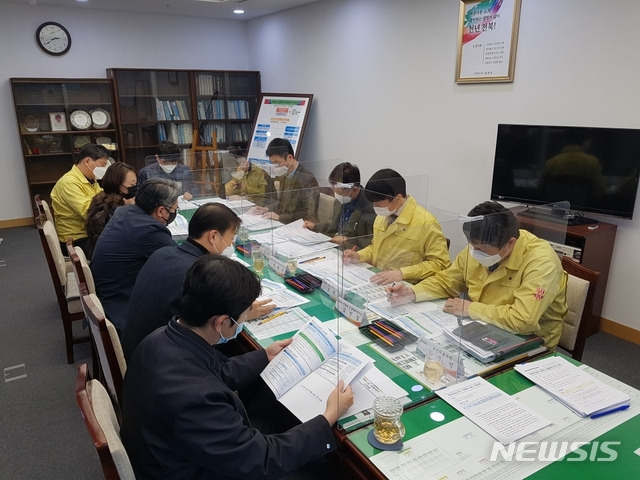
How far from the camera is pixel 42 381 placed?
2725 mm

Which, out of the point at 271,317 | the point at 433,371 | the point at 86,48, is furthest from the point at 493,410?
the point at 86,48

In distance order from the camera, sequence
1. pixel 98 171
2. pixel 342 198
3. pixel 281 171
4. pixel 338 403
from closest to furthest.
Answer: pixel 338 403, pixel 342 198, pixel 98 171, pixel 281 171

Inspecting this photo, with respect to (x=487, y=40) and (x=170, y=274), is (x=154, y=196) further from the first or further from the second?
(x=487, y=40)

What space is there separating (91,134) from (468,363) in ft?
19.3

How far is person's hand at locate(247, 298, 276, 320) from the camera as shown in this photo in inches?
75.8

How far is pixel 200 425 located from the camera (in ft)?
3.43

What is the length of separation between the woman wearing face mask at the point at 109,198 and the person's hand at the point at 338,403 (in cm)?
234

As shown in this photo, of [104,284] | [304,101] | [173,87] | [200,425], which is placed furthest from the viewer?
[173,87]

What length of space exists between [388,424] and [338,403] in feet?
0.51

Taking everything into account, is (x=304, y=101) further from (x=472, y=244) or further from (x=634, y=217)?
(x=472, y=244)

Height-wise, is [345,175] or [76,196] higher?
[345,175]

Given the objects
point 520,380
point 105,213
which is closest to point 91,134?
point 105,213

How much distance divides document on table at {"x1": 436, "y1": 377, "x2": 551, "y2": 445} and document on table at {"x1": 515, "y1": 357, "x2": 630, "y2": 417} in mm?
Answer: 132

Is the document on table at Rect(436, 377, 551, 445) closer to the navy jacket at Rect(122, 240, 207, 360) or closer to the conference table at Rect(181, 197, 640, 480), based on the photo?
the conference table at Rect(181, 197, 640, 480)
